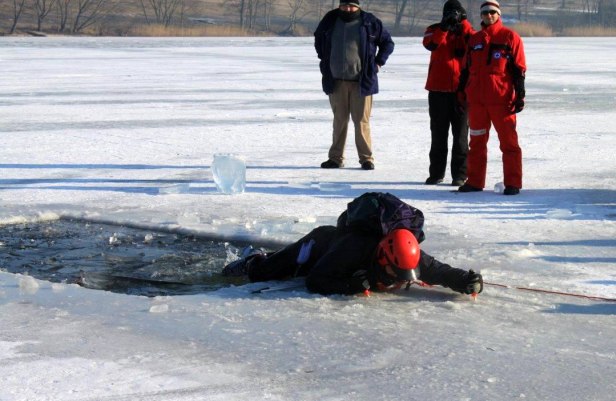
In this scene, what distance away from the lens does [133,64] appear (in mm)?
26594

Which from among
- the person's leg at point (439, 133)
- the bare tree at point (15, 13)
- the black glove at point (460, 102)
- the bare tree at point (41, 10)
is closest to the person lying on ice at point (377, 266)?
the black glove at point (460, 102)

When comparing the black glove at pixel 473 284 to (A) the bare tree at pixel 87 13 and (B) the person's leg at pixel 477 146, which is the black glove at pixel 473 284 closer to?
(B) the person's leg at pixel 477 146

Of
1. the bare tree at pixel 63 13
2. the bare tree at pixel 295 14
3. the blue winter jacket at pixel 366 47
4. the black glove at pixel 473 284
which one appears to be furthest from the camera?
the bare tree at pixel 295 14

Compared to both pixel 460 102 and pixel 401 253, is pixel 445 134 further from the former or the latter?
pixel 401 253

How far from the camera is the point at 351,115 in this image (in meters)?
10.2

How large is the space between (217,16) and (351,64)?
6344 cm

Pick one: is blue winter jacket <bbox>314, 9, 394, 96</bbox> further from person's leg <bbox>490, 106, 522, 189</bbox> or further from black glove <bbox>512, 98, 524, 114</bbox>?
black glove <bbox>512, 98, 524, 114</bbox>

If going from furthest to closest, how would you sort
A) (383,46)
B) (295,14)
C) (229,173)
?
(295,14)
(383,46)
(229,173)

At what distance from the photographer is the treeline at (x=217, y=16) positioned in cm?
6053

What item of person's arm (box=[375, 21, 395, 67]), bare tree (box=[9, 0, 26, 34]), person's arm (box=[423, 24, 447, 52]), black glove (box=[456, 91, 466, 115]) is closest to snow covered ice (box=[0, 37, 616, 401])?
black glove (box=[456, 91, 466, 115])

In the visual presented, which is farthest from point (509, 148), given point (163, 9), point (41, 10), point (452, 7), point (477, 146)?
point (163, 9)

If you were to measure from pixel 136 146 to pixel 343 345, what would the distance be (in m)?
7.41

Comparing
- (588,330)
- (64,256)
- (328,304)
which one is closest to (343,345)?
(328,304)

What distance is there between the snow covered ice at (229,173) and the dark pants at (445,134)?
68.2 inches
